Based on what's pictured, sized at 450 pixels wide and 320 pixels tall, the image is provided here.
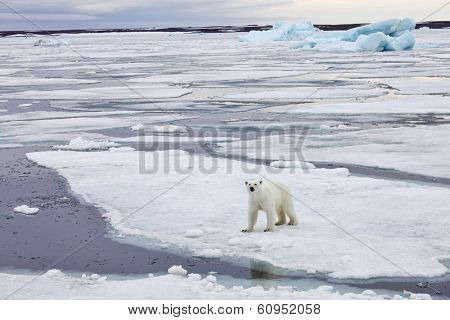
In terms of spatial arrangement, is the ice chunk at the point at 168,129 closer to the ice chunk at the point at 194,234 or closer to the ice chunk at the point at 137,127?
the ice chunk at the point at 137,127

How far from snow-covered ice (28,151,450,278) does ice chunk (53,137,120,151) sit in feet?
2.61

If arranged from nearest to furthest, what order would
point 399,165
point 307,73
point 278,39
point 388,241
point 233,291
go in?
point 233,291 < point 388,241 < point 399,165 < point 307,73 < point 278,39

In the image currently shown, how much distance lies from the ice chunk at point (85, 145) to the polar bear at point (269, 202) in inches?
167

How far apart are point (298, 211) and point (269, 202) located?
824 millimetres

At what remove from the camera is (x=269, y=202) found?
463cm

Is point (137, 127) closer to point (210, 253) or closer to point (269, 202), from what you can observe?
point (269, 202)

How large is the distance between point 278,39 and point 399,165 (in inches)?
1821

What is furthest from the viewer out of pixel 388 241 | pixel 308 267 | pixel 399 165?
pixel 399 165

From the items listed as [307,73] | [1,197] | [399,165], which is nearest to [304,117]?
[399,165]

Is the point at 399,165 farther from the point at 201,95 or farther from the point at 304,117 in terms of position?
the point at 201,95

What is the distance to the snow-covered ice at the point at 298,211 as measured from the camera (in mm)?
4195

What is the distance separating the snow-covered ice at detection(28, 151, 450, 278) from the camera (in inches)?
165

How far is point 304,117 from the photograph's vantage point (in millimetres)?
11234

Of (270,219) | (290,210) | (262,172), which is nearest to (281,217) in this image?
(290,210)
